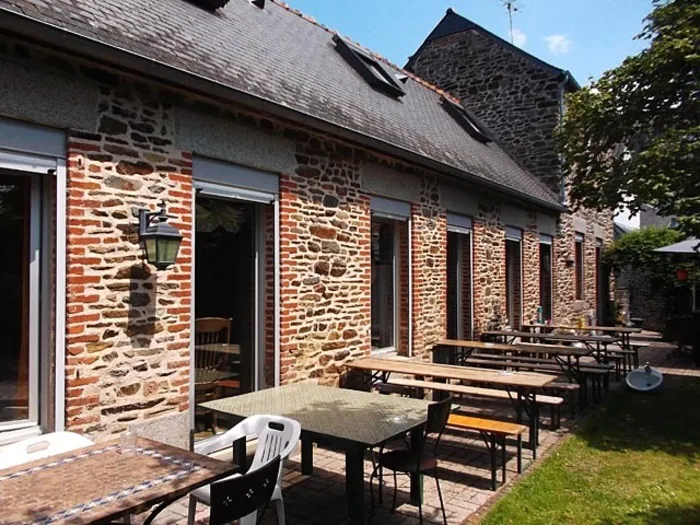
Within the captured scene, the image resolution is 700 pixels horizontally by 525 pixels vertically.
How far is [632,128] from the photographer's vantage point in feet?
28.5

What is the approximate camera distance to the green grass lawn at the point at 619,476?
444 cm

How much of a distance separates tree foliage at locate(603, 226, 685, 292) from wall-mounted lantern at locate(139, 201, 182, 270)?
16.3 metres

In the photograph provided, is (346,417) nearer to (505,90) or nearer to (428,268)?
(428,268)

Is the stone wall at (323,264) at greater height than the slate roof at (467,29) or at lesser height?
lesser

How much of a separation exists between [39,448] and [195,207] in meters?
2.57

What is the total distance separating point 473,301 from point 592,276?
30.8 ft

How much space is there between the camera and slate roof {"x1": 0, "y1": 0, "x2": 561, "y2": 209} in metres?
4.86

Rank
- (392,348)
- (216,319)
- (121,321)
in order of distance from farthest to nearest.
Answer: (392,348) → (216,319) → (121,321)

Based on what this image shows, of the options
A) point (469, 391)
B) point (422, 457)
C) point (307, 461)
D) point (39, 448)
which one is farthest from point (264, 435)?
point (469, 391)

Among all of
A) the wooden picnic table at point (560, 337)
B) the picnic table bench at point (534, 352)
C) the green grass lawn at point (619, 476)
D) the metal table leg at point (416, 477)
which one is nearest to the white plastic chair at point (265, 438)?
the metal table leg at point (416, 477)

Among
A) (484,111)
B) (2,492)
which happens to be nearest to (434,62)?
(484,111)

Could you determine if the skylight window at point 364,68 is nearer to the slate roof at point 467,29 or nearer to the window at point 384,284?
the window at point 384,284

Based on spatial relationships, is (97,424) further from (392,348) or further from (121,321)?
(392,348)

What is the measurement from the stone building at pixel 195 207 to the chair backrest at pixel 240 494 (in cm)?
199
